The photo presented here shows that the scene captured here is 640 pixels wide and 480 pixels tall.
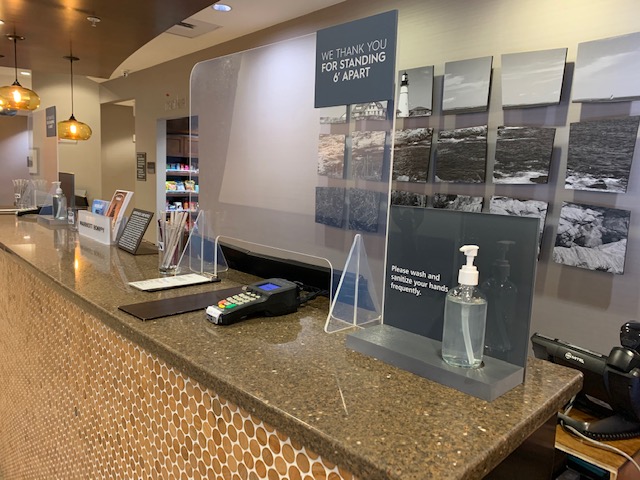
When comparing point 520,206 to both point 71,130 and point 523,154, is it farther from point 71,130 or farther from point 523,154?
point 71,130

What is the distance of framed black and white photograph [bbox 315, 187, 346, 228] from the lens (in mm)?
1223

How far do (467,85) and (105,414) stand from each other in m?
2.76

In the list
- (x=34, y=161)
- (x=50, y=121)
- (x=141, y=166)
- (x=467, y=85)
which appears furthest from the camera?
(x=141, y=166)

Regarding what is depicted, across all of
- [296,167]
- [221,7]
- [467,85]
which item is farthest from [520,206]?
[221,7]

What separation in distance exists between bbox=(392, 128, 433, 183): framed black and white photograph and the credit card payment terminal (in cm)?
231

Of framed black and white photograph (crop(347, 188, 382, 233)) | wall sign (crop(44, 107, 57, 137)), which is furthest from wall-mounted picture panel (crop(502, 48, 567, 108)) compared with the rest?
wall sign (crop(44, 107, 57, 137))

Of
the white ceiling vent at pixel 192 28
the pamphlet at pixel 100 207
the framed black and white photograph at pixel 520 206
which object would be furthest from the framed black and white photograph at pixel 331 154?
the white ceiling vent at pixel 192 28

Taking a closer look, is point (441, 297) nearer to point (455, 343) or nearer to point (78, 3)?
point (455, 343)

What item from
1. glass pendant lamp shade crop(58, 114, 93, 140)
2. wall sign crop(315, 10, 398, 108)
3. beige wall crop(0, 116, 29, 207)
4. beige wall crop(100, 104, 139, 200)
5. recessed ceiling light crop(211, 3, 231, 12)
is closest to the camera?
wall sign crop(315, 10, 398, 108)

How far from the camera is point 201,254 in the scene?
66.2 inches

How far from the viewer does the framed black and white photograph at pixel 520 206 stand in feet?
9.25

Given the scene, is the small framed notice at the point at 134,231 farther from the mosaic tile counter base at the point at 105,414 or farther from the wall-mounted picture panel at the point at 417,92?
the wall-mounted picture panel at the point at 417,92

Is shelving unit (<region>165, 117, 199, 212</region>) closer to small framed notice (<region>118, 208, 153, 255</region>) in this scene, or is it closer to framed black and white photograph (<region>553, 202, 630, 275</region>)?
small framed notice (<region>118, 208, 153, 255</region>)

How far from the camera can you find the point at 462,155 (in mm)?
3170
